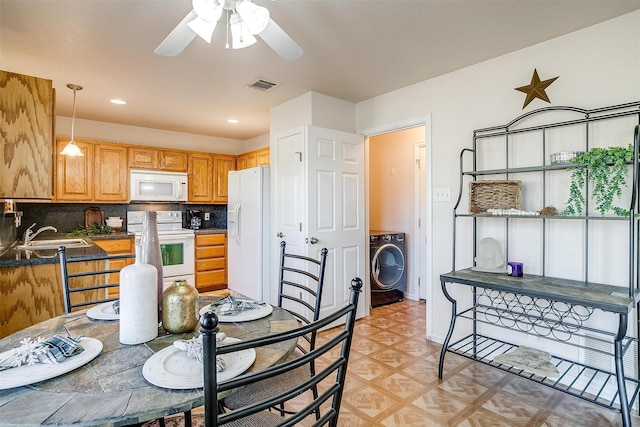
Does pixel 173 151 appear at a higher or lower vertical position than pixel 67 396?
higher

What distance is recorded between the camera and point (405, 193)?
15.1 feet

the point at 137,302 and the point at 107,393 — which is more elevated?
the point at 137,302

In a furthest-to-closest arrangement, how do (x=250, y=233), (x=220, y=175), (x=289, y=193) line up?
(x=220, y=175)
(x=250, y=233)
(x=289, y=193)

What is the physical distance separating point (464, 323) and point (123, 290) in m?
2.59

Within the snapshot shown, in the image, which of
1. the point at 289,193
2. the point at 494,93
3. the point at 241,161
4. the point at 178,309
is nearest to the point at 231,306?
Result: the point at 178,309

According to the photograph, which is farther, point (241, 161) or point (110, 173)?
point (241, 161)

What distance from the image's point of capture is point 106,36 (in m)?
2.29

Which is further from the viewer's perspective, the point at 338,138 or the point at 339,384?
the point at 338,138

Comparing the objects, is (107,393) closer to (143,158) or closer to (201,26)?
(201,26)

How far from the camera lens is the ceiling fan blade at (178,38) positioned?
159 cm

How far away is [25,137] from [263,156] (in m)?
3.00

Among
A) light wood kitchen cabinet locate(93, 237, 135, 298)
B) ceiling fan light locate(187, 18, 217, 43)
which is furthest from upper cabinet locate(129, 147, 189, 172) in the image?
ceiling fan light locate(187, 18, 217, 43)

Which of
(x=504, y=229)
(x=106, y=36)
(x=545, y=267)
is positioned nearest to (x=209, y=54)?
(x=106, y=36)

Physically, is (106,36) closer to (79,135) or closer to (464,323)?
(79,135)
